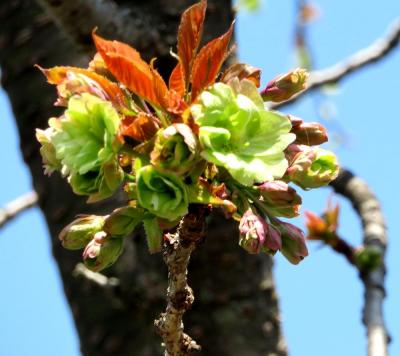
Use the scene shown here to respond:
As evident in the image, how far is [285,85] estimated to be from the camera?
1.03 m

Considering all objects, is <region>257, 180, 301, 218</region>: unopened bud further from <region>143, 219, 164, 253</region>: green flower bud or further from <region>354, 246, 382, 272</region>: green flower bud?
<region>354, 246, 382, 272</region>: green flower bud

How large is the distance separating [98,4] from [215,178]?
817 mm

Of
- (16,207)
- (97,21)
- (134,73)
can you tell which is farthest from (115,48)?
(16,207)

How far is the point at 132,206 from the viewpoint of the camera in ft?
3.11

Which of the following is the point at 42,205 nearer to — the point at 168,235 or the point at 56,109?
the point at 56,109

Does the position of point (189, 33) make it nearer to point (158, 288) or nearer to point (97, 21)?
point (97, 21)

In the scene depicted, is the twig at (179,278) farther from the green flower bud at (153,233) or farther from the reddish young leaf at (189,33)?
the reddish young leaf at (189,33)

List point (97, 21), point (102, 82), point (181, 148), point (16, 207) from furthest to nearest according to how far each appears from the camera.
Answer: point (16, 207), point (97, 21), point (102, 82), point (181, 148)

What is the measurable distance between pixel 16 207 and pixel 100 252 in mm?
1640

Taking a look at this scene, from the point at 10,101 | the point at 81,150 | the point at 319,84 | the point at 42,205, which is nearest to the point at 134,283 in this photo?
the point at 42,205

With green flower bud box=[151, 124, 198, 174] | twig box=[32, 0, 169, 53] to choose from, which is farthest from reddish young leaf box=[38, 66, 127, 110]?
twig box=[32, 0, 169, 53]

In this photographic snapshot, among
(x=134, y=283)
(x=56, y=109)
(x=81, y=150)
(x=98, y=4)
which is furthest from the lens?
(x=56, y=109)

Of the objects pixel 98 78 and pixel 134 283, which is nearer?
pixel 98 78

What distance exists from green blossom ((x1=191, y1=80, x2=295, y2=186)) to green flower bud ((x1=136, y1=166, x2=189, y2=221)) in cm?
5
